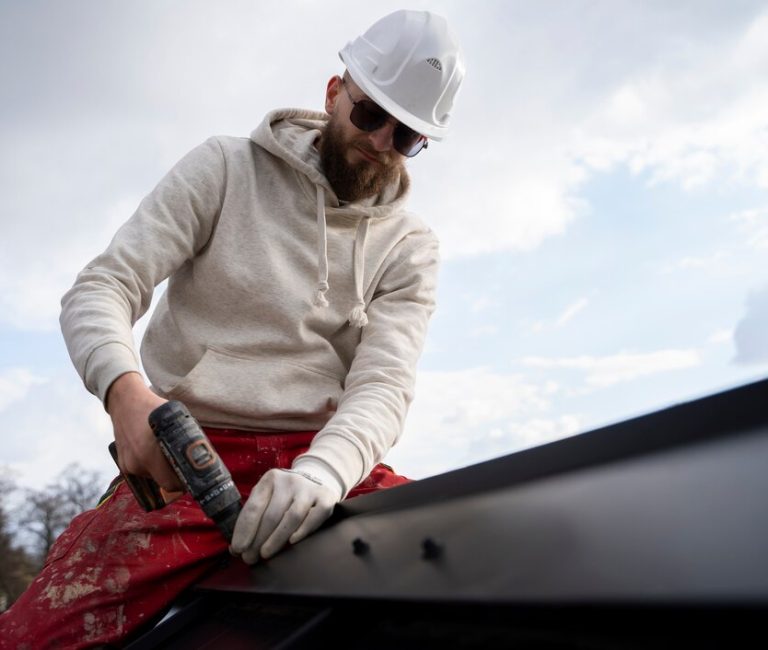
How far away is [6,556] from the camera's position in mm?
23859

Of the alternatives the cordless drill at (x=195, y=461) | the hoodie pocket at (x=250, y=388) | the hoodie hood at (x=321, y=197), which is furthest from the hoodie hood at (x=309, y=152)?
the cordless drill at (x=195, y=461)

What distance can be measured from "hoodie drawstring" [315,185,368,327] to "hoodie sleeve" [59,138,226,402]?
1.25ft

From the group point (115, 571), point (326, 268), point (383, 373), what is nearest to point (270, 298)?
point (326, 268)

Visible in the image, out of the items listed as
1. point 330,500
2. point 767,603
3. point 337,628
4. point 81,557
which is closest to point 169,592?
point 81,557

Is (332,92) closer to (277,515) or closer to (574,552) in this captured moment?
(277,515)

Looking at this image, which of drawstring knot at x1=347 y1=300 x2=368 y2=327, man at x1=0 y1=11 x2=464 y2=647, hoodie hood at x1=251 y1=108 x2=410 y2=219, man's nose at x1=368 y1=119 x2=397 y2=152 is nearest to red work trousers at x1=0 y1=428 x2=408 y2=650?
man at x1=0 y1=11 x2=464 y2=647

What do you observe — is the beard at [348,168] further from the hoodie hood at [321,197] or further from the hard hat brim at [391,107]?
the hard hat brim at [391,107]

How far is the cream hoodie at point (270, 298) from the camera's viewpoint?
6.92ft

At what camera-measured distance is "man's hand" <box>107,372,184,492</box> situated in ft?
5.49

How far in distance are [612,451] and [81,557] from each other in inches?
63.7

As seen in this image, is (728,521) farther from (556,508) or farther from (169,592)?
(169,592)

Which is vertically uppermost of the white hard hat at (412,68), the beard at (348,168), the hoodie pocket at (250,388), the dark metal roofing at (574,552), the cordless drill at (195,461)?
the white hard hat at (412,68)

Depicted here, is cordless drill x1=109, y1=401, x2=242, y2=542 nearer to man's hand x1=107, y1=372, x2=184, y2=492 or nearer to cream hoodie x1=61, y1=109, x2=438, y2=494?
man's hand x1=107, y1=372, x2=184, y2=492

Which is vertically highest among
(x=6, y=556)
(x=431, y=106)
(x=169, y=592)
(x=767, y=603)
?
(x=6, y=556)
